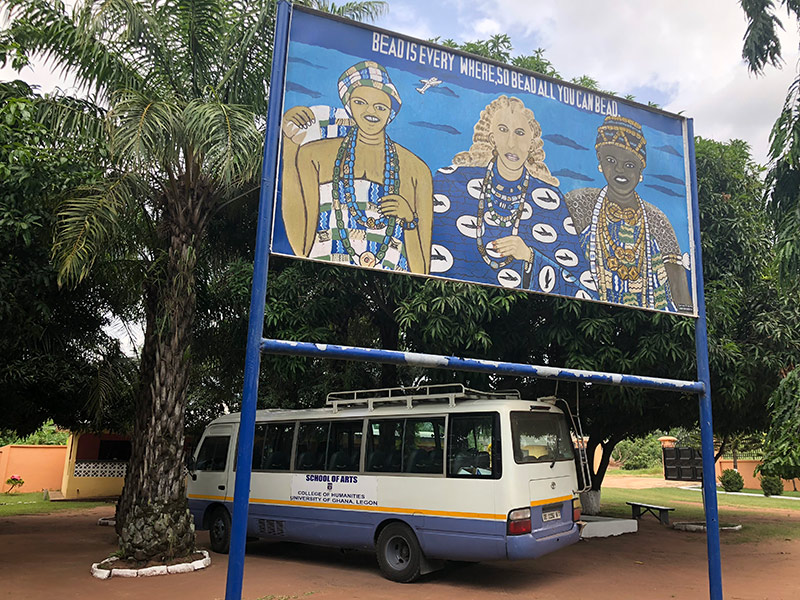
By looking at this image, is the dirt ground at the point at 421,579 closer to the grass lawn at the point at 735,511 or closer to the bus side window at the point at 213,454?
the bus side window at the point at 213,454

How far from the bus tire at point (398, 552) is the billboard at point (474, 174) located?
4.34m

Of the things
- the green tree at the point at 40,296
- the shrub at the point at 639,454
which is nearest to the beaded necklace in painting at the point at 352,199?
the green tree at the point at 40,296

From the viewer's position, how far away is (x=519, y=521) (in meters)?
8.38

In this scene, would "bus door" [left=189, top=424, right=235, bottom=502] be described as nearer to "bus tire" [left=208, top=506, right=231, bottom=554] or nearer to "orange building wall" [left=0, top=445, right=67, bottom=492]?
Result: "bus tire" [left=208, top=506, right=231, bottom=554]

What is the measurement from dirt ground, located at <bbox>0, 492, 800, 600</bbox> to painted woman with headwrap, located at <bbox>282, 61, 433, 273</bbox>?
15.1 ft

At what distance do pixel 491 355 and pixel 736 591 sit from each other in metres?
5.08

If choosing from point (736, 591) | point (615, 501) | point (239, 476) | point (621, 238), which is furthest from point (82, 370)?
point (615, 501)

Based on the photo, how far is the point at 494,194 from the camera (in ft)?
22.0

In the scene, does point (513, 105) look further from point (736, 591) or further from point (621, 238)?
point (736, 591)

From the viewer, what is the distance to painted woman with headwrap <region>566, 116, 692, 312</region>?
7.20 metres

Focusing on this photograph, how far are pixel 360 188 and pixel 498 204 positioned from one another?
58.7 inches

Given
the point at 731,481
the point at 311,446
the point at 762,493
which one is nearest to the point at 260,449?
the point at 311,446

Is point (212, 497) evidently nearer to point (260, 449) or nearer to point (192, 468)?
point (192, 468)

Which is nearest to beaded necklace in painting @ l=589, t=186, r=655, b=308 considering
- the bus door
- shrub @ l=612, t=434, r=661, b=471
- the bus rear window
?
the bus rear window
